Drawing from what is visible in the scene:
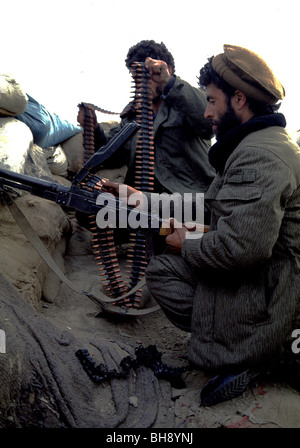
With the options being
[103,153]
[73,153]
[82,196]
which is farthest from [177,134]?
[82,196]

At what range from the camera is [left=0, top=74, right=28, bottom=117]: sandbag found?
13.8 feet

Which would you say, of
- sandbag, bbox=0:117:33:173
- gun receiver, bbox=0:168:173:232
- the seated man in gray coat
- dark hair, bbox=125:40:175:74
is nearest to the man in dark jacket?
dark hair, bbox=125:40:175:74

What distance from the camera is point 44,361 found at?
103 inches

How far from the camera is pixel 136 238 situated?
15.1ft

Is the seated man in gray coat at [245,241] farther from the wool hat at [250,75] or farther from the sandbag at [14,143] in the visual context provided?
the sandbag at [14,143]

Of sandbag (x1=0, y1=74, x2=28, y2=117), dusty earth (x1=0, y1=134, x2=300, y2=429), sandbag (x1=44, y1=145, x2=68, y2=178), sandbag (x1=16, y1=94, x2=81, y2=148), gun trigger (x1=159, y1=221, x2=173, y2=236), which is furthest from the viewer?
sandbag (x1=44, y1=145, x2=68, y2=178)

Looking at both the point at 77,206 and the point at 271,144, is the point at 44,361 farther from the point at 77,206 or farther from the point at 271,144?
the point at 271,144

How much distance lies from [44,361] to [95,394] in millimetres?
410

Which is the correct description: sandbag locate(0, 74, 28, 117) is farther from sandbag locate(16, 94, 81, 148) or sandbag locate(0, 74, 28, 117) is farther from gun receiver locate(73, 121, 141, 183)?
gun receiver locate(73, 121, 141, 183)

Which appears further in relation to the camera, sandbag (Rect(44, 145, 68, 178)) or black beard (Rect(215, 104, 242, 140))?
sandbag (Rect(44, 145, 68, 178))

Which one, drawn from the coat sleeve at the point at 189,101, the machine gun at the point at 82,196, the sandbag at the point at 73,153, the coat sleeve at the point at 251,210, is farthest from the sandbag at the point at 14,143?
the coat sleeve at the point at 251,210

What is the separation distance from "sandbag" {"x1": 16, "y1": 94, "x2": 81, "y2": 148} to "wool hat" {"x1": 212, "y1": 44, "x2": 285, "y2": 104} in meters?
2.74

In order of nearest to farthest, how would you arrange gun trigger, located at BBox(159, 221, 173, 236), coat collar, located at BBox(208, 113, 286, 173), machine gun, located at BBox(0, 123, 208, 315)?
coat collar, located at BBox(208, 113, 286, 173) < gun trigger, located at BBox(159, 221, 173, 236) < machine gun, located at BBox(0, 123, 208, 315)

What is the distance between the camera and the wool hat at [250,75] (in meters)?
2.79
